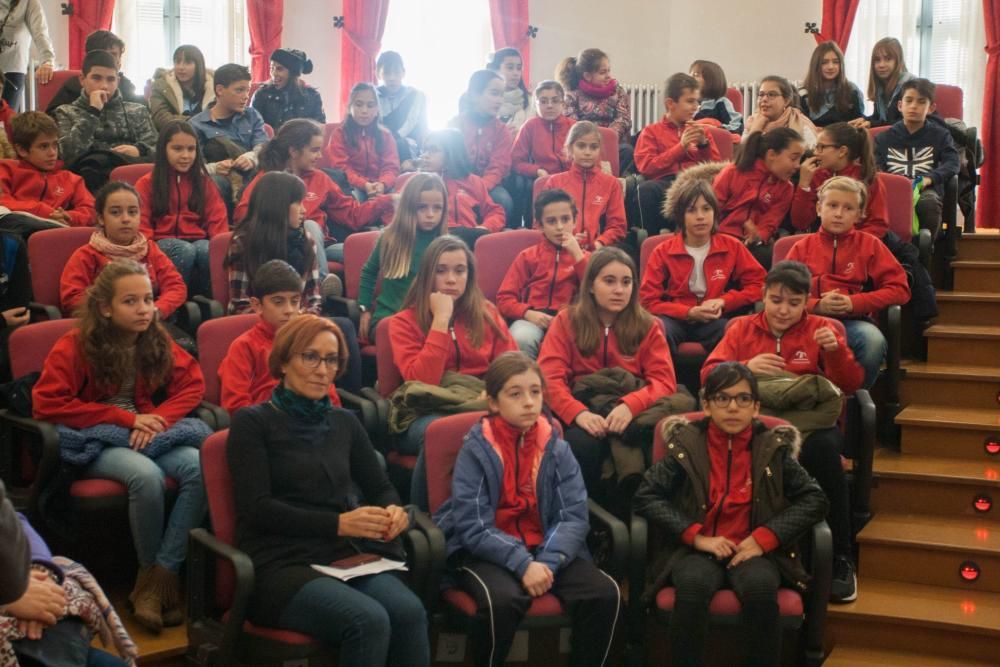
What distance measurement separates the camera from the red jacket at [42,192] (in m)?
5.18

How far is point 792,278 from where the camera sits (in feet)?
13.4

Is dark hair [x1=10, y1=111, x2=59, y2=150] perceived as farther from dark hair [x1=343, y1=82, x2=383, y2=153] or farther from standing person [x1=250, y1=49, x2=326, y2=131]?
standing person [x1=250, y1=49, x2=326, y2=131]

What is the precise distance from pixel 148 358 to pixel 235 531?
791 millimetres

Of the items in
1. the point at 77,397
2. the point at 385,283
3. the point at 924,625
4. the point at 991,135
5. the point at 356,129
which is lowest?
the point at 924,625

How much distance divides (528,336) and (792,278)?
103 cm

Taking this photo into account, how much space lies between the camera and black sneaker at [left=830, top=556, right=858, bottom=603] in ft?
12.8

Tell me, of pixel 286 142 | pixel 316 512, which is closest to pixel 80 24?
pixel 286 142

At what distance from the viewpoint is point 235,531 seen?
10.3 ft

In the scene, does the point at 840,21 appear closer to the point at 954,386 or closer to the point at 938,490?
the point at 954,386

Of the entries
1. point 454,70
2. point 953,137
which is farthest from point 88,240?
point 454,70

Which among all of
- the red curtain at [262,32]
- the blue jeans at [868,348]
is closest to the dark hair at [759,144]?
the blue jeans at [868,348]

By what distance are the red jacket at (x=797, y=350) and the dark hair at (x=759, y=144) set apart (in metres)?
1.55

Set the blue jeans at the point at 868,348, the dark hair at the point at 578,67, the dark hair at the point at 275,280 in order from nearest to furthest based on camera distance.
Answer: the dark hair at the point at 275,280
the blue jeans at the point at 868,348
the dark hair at the point at 578,67

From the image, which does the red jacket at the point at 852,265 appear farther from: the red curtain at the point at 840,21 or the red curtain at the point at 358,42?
the red curtain at the point at 358,42
